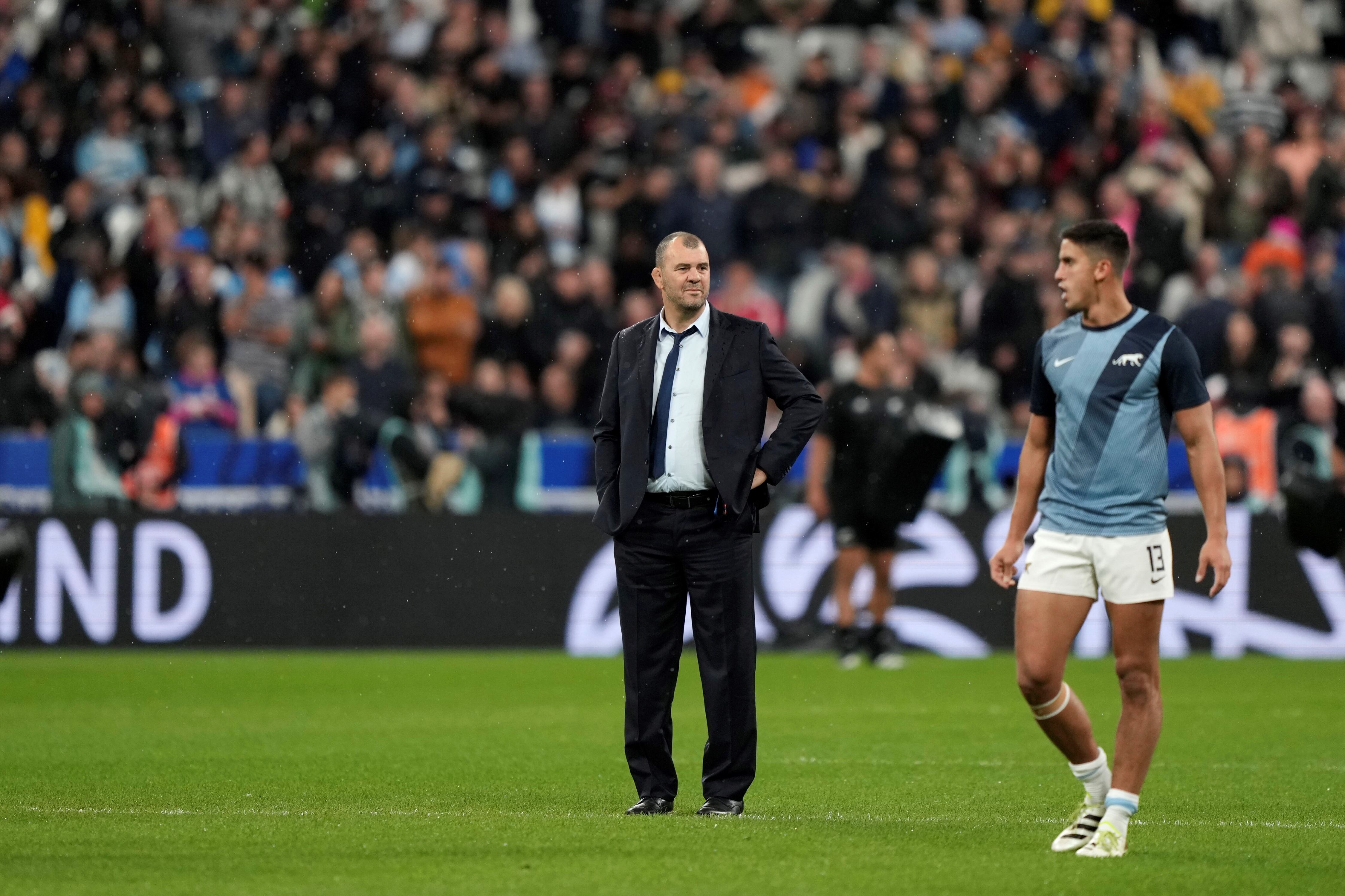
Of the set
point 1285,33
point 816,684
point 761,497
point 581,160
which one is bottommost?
point 816,684

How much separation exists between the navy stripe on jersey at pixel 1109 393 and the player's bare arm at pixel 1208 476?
222mm

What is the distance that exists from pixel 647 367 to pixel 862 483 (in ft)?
26.4

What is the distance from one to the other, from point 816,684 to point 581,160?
364 inches

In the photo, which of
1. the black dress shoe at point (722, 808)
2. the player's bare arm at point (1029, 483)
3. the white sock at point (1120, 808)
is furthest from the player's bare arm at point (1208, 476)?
the black dress shoe at point (722, 808)

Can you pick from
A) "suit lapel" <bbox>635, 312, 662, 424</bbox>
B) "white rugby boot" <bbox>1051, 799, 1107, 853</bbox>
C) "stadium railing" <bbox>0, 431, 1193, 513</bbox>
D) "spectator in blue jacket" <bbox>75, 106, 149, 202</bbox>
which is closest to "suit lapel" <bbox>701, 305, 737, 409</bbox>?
"suit lapel" <bbox>635, 312, 662, 424</bbox>

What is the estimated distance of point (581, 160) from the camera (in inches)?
899

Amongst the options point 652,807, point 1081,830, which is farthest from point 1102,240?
point 652,807

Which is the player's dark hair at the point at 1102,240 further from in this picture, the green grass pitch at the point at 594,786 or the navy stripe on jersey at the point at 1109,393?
the green grass pitch at the point at 594,786

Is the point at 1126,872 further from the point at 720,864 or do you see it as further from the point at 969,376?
the point at 969,376

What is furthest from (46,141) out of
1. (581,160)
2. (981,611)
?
(981,611)

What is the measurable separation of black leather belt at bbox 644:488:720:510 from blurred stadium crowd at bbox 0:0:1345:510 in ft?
31.1

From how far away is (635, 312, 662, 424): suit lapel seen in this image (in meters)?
8.60

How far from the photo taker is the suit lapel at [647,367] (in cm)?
860

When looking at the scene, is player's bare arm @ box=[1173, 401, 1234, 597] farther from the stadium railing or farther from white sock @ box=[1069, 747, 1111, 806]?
the stadium railing
